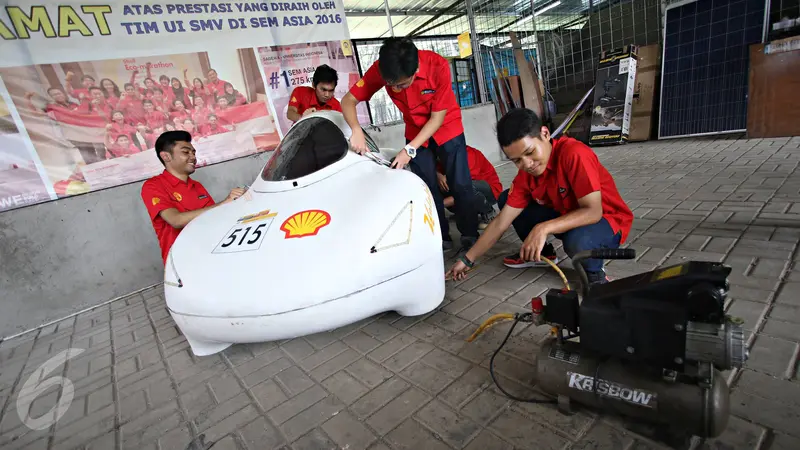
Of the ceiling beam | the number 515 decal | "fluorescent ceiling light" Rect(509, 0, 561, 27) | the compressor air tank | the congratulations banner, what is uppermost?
the ceiling beam

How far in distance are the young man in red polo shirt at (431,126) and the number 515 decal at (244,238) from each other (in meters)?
0.84

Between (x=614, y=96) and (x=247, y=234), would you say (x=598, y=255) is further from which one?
(x=614, y=96)

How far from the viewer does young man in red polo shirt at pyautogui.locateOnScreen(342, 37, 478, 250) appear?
2.51 meters

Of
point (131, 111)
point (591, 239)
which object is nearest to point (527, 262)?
point (591, 239)

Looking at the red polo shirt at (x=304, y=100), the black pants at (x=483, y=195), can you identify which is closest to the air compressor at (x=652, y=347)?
the black pants at (x=483, y=195)

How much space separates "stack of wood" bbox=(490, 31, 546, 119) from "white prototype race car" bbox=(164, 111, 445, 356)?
5.35 metres

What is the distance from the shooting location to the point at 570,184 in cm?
189

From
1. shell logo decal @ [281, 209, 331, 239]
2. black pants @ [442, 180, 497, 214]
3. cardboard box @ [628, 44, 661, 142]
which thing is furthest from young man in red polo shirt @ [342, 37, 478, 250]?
cardboard box @ [628, 44, 661, 142]

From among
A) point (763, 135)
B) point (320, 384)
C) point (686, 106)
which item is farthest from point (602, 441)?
point (686, 106)

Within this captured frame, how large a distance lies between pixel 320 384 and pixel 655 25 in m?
7.15

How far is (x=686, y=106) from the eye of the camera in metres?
5.39

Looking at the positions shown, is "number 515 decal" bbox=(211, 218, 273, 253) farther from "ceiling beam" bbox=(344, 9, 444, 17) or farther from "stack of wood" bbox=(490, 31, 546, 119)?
"ceiling beam" bbox=(344, 9, 444, 17)

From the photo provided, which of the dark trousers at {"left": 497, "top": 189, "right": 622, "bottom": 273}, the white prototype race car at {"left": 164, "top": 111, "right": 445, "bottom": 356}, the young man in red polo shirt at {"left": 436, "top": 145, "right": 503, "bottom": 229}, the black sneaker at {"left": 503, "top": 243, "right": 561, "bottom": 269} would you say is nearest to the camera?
the white prototype race car at {"left": 164, "top": 111, "right": 445, "bottom": 356}

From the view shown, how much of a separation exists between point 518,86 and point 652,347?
21.9ft
